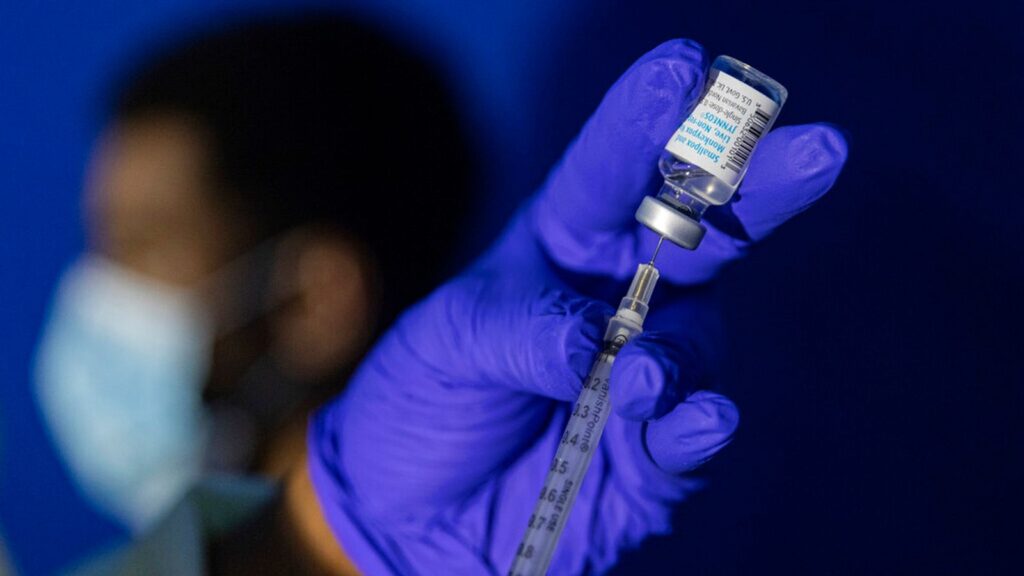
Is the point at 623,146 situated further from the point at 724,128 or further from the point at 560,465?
the point at 560,465

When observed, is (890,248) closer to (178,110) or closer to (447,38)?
(447,38)

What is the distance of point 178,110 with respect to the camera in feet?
4.00

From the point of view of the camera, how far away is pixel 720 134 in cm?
75

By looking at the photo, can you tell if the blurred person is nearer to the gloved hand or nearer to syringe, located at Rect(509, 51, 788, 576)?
the gloved hand

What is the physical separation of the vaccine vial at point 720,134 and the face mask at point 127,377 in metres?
0.78

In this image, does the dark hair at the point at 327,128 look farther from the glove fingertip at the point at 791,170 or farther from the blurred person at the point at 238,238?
the glove fingertip at the point at 791,170

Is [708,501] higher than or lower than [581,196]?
lower

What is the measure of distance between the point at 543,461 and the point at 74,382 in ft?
2.54

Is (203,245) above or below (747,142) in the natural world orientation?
below

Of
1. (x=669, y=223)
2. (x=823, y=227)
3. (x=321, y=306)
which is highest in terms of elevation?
(x=669, y=223)

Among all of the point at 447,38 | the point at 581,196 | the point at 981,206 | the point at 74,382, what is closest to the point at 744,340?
the point at 981,206

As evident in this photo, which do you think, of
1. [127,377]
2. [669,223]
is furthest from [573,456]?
[127,377]

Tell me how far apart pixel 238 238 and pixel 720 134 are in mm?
739

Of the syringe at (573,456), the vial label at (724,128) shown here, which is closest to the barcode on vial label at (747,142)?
the vial label at (724,128)
